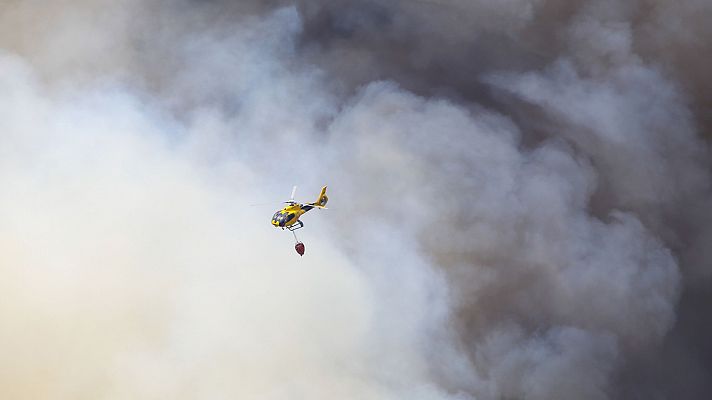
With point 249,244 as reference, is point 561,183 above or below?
above

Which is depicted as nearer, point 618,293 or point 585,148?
point 618,293

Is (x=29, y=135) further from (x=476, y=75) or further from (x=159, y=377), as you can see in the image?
(x=476, y=75)

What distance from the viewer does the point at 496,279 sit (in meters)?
37.7

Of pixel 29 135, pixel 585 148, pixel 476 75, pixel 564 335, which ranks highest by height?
pixel 476 75

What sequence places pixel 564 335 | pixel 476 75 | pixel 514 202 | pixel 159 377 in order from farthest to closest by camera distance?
pixel 476 75, pixel 514 202, pixel 564 335, pixel 159 377

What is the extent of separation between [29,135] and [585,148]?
892 inches

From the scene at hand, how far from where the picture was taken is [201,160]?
38812 mm

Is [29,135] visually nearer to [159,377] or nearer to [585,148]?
[159,377]

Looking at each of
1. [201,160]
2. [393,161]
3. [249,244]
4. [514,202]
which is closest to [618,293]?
[514,202]

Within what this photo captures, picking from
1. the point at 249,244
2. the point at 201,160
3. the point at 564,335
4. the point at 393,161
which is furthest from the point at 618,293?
the point at 201,160

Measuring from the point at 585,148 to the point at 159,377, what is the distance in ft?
64.6

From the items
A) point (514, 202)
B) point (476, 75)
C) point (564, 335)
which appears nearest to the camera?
point (564, 335)

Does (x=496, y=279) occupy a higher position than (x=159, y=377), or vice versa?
(x=496, y=279)

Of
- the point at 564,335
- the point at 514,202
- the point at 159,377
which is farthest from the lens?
the point at 514,202
